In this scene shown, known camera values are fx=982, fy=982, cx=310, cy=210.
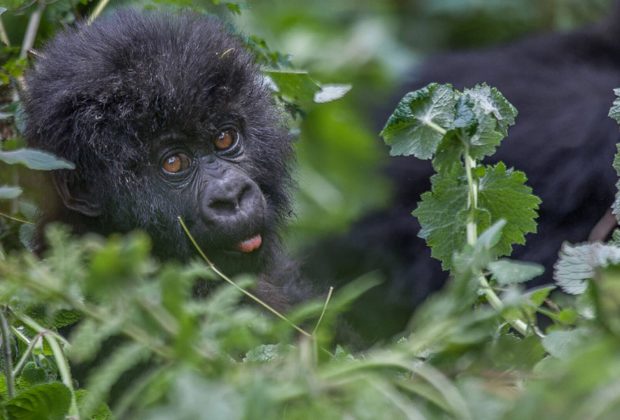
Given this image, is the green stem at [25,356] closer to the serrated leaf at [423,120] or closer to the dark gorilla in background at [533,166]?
the serrated leaf at [423,120]

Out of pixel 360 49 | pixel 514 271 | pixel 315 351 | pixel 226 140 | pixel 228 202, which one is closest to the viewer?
pixel 315 351

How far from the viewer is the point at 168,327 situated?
1.05 metres

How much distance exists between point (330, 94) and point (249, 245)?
41cm

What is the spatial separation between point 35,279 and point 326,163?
463cm

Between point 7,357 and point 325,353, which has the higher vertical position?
point 7,357

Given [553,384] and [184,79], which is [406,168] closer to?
[184,79]

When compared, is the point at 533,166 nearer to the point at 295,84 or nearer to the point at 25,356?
the point at 295,84

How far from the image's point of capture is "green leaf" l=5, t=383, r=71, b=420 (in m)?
1.43

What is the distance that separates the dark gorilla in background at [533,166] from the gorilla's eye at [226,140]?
1.05 meters

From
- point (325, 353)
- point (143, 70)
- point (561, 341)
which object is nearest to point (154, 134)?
point (143, 70)

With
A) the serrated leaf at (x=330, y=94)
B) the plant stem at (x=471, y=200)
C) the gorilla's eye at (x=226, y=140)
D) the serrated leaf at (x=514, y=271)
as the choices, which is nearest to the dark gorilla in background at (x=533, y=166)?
the serrated leaf at (x=330, y=94)

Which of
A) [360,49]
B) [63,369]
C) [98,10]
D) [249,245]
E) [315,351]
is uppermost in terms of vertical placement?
[98,10]

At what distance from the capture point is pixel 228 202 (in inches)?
83.0

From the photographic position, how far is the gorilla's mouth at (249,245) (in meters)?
2.16
